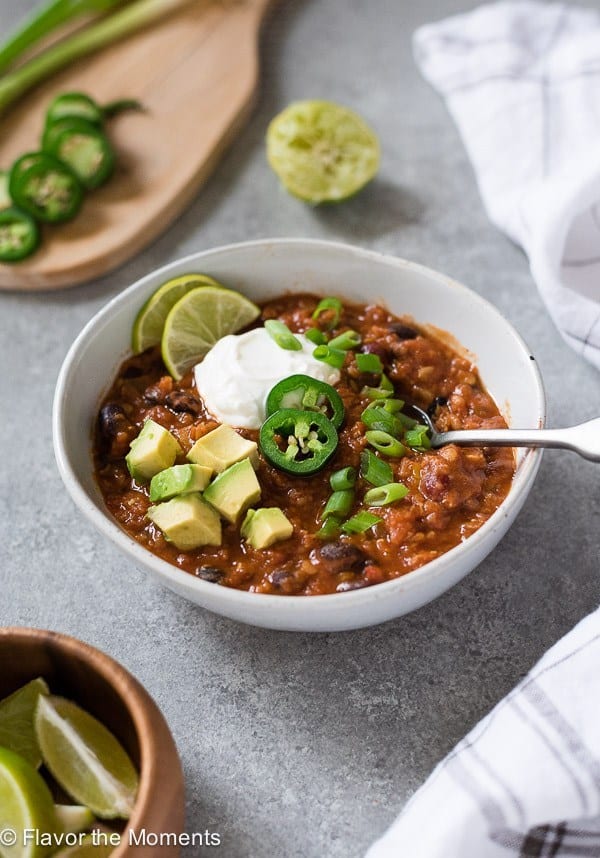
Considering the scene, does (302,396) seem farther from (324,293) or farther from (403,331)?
(324,293)

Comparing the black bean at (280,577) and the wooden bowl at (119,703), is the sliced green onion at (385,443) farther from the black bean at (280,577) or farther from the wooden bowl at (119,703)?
the wooden bowl at (119,703)

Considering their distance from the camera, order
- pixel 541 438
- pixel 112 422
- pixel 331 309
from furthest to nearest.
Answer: pixel 331 309 < pixel 112 422 < pixel 541 438

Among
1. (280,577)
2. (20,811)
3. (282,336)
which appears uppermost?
(20,811)

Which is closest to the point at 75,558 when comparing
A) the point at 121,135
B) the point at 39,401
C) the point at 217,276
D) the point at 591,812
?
the point at 39,401

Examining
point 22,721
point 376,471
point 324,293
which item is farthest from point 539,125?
point 22,721

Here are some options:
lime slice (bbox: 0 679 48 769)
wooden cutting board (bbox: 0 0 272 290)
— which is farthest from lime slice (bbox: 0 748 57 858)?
wooden cutting board (bbox: 0 0 272 290)

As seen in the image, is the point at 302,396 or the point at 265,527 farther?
the point at 302,396

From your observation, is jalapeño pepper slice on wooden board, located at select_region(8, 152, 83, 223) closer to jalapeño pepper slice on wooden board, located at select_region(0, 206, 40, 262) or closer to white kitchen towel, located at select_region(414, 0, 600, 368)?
jalapeño pepper slice on wooden board, located at select_region(0, 206, 40, 262)
